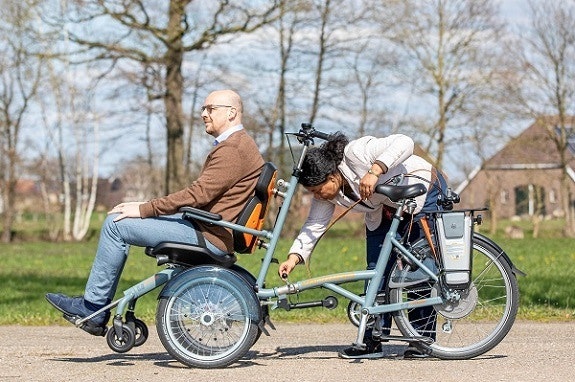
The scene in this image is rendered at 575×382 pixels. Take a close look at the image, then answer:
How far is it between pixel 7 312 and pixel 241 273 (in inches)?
193

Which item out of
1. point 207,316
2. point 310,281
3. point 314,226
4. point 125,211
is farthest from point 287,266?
point 125,211

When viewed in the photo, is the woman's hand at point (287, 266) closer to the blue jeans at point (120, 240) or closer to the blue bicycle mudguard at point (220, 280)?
the blue bicycle mudguard at point (220, 280)

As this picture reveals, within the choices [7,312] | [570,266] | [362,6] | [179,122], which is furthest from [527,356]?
[362,6]

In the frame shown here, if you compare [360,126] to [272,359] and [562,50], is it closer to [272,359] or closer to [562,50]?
[562,50]

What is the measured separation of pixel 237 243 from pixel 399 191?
0.94 metres

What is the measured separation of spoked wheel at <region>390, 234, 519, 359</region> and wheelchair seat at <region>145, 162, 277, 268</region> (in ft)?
2.78

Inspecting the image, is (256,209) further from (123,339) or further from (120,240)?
(123,339)

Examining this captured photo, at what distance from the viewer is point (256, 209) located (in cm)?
639

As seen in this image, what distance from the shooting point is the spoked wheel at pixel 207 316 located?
6371 millimetres

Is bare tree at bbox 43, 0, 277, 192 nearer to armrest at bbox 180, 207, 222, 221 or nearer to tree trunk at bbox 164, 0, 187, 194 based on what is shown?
tree trunk at bbox 164, 0, 187, 194

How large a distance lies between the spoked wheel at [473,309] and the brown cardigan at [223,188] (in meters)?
0.98

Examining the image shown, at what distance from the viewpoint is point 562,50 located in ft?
140

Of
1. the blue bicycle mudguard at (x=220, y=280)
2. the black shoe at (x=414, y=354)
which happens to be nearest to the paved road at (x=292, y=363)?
the black shoe at (x=414, y=354)

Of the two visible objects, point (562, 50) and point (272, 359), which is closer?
point (272, 359)
